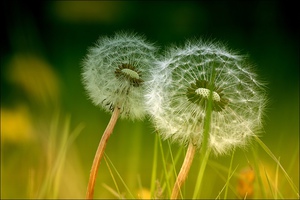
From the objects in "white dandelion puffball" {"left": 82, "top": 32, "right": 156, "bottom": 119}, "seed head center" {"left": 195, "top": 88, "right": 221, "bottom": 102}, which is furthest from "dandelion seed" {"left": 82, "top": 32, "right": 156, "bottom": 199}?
"seed head center" {"left": 195, "top": 88, "right": 221, "bottom": 102}

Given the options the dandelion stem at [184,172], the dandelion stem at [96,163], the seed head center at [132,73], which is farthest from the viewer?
the seed head center at [132,73]

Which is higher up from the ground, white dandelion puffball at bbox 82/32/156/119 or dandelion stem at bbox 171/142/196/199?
white dandelion puffball at bbox 82/32/156/119

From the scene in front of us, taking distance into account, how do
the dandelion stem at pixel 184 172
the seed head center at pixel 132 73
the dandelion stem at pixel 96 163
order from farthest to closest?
the seed head center at pixel 132 73 → the dandelion stem at pixel 96 163 → the dandelion stem at pixel 184 172

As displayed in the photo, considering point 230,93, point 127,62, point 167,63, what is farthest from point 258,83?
point 127,62

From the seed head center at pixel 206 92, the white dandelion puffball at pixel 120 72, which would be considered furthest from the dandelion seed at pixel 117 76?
the seed head center at pixel 206 92

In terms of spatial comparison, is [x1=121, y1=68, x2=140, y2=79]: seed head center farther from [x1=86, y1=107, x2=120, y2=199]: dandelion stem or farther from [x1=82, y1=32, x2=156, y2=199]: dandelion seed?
[x1=86, y1=107, x2=120, y2=199]: dandelion stem

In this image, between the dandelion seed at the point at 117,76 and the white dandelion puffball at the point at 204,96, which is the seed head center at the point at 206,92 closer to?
the white dandelion puffball at the point at 204,96

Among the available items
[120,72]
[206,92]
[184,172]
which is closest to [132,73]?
[120,72]

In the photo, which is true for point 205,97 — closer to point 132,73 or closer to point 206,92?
point 206,92
